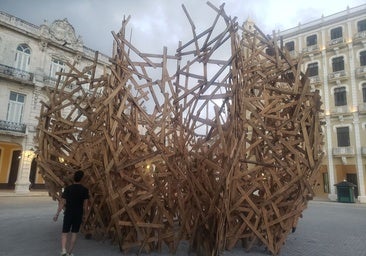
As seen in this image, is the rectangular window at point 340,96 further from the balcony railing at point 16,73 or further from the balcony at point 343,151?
the balcony railing at point 16,73

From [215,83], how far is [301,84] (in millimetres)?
2498

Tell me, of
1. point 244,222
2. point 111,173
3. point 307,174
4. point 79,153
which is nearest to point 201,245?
point 244,222

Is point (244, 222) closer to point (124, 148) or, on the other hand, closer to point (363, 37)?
point (124, 148)

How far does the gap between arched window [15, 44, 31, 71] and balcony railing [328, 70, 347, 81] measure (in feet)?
90.3

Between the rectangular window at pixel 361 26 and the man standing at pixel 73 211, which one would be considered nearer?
the man standing at pixel 73 211

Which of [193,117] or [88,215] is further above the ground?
[193,117]

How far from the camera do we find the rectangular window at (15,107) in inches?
861

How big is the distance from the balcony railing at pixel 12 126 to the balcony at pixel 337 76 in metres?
27.7

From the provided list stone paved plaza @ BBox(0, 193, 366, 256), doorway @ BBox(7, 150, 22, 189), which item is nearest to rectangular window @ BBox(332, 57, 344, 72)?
stone paved plaza @ BBox(0, 193, 366, 256)

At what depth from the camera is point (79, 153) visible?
300 inches

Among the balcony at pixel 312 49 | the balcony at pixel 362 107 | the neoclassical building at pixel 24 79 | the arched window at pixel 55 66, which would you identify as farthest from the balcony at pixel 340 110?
→ the arched window at pixel 55 66

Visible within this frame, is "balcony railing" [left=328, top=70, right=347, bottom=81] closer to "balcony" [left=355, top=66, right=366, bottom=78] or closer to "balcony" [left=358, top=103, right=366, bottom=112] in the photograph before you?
"balcony" [left=355, top=66, right=366, bottom=78]

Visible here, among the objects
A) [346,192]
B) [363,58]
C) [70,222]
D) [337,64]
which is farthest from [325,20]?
[70,222]

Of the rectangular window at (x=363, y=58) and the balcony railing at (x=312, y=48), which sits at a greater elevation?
the balcony railing at (x=312, y=48)
